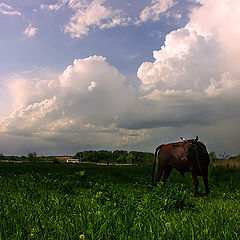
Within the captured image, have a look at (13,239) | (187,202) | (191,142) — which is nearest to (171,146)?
(191,142)

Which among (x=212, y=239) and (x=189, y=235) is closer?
(x=212, y=239)

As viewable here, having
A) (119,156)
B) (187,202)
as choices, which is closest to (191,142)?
(187,202)

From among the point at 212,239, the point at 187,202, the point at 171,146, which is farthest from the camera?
the point at 171,146

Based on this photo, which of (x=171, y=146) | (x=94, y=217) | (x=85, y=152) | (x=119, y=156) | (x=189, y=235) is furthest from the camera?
(x=85, y=152)

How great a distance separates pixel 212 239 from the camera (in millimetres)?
2939

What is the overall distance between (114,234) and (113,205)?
4.50ft

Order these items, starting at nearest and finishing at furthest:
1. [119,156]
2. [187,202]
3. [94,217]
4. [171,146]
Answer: [94,217] < [187,202] < [171,146] < [119,156]

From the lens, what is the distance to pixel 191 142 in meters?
9.91

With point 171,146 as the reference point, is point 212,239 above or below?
below

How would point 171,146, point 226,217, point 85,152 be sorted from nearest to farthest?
1. point 226,217
2. point 171,146
3. point 85,152

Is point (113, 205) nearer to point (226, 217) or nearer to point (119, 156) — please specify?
point (226, 217)

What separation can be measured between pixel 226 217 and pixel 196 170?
571cm

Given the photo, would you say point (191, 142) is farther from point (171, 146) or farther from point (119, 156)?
point (119, 156)

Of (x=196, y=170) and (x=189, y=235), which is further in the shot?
(x=196, y=170)
